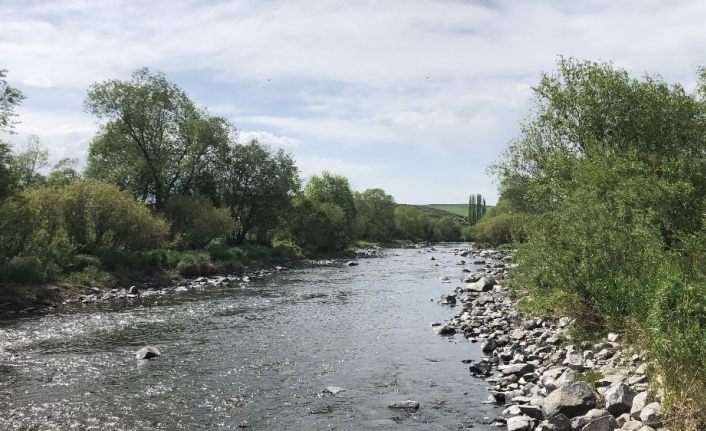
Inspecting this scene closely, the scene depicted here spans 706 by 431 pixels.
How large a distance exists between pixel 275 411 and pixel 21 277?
25083 millimetres

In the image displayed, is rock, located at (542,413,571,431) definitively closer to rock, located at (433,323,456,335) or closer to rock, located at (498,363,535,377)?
rock, located at (498,363,535,377)

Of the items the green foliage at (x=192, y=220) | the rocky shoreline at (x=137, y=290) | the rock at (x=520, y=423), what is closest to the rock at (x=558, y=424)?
the rock at (x=520, y=423)

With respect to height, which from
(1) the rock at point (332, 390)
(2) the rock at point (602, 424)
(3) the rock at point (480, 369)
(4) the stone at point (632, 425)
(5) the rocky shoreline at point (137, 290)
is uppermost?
(4) the stone at point (632, 425)

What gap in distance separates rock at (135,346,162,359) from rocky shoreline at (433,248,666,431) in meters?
10.9

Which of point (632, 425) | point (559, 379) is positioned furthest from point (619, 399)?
point (559, 379)

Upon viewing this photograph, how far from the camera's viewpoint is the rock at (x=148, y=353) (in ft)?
62.0

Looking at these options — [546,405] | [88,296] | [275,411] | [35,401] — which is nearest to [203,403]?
[275,411]

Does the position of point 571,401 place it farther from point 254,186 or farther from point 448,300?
point 254,186

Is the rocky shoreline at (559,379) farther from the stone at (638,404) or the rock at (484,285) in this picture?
the rock at (484,285)

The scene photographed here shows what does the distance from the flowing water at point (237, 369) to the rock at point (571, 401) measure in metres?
1.46

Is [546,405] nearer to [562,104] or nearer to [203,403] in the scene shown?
[203,403]

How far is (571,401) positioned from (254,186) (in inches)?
2558

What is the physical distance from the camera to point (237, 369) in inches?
687

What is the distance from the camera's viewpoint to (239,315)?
27.9 metres
